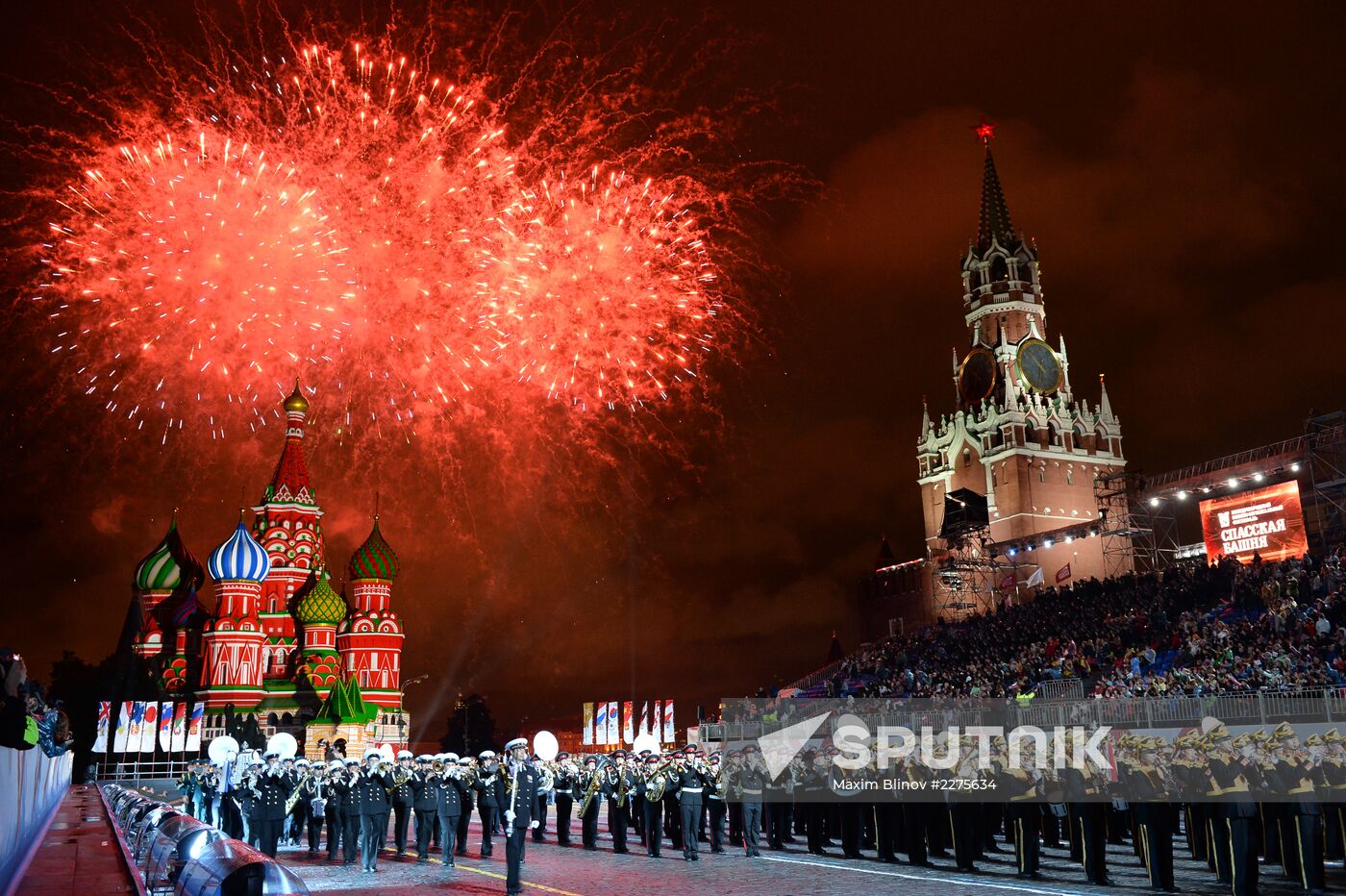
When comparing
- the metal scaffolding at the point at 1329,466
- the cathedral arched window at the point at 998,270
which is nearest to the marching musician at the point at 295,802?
the metal scaffolding at the point at 1329,466

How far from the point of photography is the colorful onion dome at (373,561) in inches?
2854

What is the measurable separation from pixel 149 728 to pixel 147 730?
0.11 metres

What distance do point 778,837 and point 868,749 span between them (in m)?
2.60

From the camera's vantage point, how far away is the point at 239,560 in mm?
65000

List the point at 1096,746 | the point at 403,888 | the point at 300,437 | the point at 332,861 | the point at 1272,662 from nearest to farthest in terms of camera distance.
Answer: the point at 403,888, the point at 1096,746, the point at 332,861, the point at 1272,662, the point at 300,437

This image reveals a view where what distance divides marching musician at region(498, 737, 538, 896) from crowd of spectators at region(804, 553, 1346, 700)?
1819 cm

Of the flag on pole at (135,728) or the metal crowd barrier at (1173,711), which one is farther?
the flag on pole at (135,728)

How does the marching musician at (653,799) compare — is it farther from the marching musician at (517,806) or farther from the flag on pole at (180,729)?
the flag on pole at (180,729)

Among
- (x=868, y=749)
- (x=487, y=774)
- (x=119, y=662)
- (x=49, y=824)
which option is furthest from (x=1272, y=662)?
(x=119, y=662)

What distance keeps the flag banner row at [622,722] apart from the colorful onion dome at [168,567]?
3989 cm

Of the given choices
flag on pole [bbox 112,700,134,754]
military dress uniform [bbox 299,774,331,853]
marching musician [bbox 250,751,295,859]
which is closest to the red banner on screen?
military dress uniform [bbox 299,774,331,853]

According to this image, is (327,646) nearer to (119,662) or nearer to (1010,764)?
(119,662)

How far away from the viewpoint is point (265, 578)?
70.2m

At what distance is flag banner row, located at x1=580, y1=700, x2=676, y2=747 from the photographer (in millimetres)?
44906
